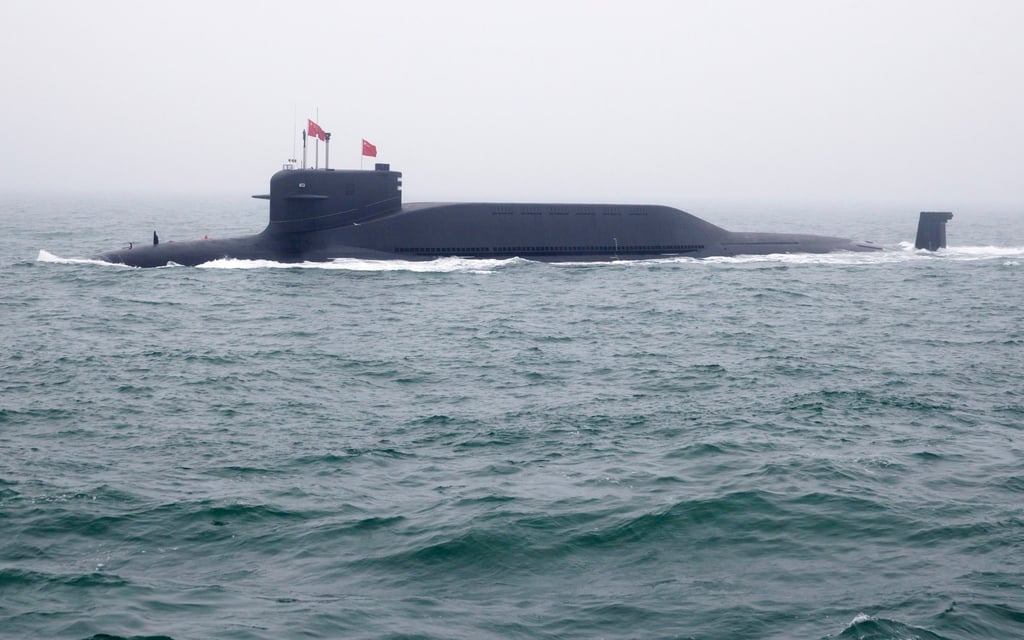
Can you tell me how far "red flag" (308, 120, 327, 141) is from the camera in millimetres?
38844

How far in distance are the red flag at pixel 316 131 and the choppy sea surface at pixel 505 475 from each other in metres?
11.0

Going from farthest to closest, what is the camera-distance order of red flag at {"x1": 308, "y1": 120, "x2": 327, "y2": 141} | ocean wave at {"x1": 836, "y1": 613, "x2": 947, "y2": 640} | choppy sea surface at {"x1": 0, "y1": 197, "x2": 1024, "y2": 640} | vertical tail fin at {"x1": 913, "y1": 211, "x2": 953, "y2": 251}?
1. vertical tail fin at {"x1": 913, "y1": 211, "x2": 953, "y2": 251}
2. red flag at {"x1": 308, "y1": 120, "x2": 327, "y2": 141}
3. choppy sea surface at {"x1": 0, "y1": 197, "x2": 1024, "y2": 640}
4. ocean wave at {"x1": 836, "y1": 613, "x2": 947, "y2": 640}

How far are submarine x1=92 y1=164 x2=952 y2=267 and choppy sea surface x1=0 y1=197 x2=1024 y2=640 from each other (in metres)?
9.47

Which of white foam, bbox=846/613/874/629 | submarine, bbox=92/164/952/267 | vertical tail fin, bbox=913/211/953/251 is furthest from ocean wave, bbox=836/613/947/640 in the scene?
vertical tail fin, bbox=913/211/953/251

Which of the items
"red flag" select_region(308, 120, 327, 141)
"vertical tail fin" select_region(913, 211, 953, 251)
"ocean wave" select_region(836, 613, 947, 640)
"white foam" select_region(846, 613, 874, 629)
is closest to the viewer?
"ocean wave" select_region(836, 613, 947, 640)

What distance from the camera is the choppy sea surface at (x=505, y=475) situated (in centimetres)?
1108

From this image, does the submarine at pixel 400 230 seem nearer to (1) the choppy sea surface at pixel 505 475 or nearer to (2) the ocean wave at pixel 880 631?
(1) the choppy sea surface at pixel 505 475

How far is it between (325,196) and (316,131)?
2553 mm

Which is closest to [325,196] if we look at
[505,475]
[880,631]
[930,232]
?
[505,475]

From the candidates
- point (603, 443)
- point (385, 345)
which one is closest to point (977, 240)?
point (385, 345)

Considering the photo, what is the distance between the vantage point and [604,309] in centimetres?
3234

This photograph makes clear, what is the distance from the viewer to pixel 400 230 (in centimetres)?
4062

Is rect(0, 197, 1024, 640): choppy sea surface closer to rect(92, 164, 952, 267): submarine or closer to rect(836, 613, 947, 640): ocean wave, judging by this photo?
rect(836, 613, 947, 640): ocean wave

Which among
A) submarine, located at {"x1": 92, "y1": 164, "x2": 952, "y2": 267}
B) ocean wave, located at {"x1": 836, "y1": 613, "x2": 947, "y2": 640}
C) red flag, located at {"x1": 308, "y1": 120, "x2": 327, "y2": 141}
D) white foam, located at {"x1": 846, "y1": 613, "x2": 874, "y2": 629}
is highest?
red flag, located at {"x1": 308, "y1": 120, "x2": 327, "y2": 141}
